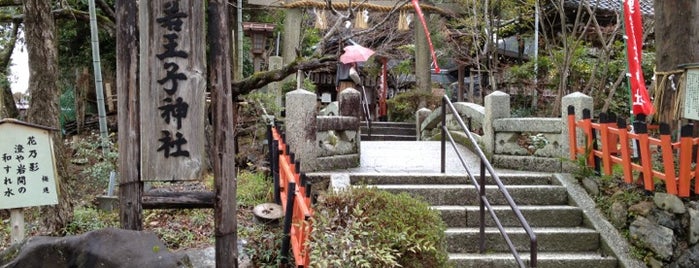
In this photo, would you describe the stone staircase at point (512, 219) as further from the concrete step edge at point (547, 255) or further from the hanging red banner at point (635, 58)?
the hanging red banner at point (635, 58)

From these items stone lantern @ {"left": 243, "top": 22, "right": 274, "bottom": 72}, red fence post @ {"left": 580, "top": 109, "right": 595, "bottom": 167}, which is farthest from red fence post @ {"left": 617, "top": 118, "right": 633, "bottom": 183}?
stone lantern @ {"left": 243, "top": 22, "right": 274, "bottom": 72}

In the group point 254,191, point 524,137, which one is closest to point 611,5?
point 524,137

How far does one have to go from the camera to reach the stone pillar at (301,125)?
7258 millimetres

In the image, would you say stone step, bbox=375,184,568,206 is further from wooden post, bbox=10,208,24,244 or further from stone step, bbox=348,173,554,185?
wooden post, bbox=10,208,24,244

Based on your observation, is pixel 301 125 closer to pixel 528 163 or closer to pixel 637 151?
pixel 528 163

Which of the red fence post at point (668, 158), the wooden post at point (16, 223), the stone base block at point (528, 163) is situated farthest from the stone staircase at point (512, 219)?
the wooden post at point (16, 223)

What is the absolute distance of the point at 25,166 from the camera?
4.59 m

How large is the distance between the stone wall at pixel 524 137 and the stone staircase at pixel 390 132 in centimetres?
707

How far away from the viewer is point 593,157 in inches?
277

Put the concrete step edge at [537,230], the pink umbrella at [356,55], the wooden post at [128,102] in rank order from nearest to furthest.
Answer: the wooden post at [128,102] < the concrete step edge at [537,230] < the pink umbrella at [356,55]

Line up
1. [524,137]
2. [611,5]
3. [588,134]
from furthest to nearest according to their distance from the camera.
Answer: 1. [611,5]
2. [524,137]
3. [588,134]

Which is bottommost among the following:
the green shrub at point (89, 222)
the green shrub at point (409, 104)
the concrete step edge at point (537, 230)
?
the concrete step edge at point (537, 230)

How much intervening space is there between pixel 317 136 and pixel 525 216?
9.59ft

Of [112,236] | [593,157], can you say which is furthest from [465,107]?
[112,236]
